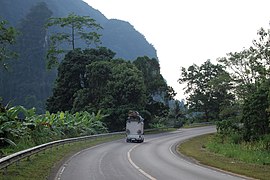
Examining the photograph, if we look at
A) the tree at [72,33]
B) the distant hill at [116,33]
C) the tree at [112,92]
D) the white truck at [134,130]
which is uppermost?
the distant hill at [116,33]

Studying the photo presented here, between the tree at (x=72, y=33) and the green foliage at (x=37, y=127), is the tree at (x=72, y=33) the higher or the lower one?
the higher one

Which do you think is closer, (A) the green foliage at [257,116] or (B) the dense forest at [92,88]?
(A) the green foliage at [257,116]

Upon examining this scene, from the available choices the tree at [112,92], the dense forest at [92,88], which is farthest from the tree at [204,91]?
the tree at [112,92]

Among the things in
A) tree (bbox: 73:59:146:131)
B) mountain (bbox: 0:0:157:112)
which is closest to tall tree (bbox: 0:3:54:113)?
mountain (bbox: 0:0:157:112)

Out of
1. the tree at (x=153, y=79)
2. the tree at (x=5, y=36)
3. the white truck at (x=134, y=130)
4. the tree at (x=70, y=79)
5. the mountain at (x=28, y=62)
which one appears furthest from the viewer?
the mountain at (x=28, y=62)

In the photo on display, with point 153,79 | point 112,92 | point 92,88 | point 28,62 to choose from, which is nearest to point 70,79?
point 92,88

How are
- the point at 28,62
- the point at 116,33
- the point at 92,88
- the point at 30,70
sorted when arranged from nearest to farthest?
the point at 92,88 → the point at 30,70 → the point at 28,62 → the point at 116,33

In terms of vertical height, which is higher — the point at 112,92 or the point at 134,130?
the point at 112,92

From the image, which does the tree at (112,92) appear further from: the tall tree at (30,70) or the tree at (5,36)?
the tall tree at (30,70)

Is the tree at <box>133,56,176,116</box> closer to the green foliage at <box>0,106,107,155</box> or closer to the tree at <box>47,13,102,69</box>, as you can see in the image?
the tree at <box>47,13,102,69</box>

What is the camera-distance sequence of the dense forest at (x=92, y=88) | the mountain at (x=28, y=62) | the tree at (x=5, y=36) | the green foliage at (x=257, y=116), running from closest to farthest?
the tree at (x=5, y=36) < the green foliage at (x=257, y=116) < the dense forest at (x=92, y=88) < the mountain at (x=28, y=62)

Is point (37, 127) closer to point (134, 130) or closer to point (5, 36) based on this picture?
point (5, 36)

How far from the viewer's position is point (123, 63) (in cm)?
5841

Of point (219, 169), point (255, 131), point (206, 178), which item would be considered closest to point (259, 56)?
point (255, 131)
